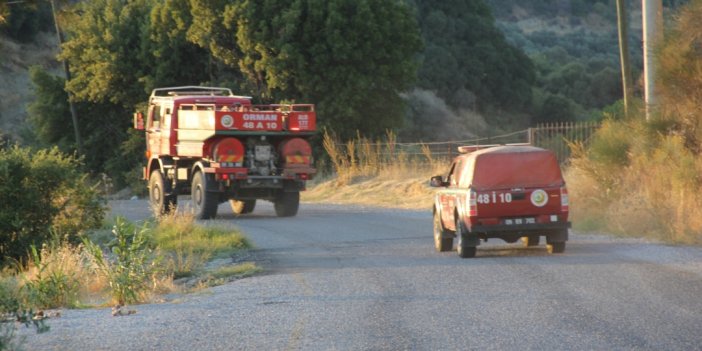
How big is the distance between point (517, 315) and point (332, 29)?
34481 mm

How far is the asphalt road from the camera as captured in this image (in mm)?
10156

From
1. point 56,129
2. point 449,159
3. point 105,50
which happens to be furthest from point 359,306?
point 56,129

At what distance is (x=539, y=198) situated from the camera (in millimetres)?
17219

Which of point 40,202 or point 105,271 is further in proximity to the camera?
point 40,202

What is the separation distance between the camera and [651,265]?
15.6 meters

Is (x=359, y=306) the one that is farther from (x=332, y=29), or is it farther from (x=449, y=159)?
(x=332, y=29)

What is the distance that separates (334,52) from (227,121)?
60.7 ft

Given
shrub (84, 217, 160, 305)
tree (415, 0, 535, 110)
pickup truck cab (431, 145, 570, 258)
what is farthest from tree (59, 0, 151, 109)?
shrub (84, 217, 160, 305)

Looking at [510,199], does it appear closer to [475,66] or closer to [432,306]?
[432,306]

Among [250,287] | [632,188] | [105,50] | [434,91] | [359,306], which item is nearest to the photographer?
[359,306]

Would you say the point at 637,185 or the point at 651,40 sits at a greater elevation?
the point at 651,40

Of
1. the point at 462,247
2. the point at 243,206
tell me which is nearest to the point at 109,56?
the point at 243,206

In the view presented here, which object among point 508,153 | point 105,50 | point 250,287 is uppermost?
point 105,50

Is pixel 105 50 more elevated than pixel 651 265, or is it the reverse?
pixel 105 50
